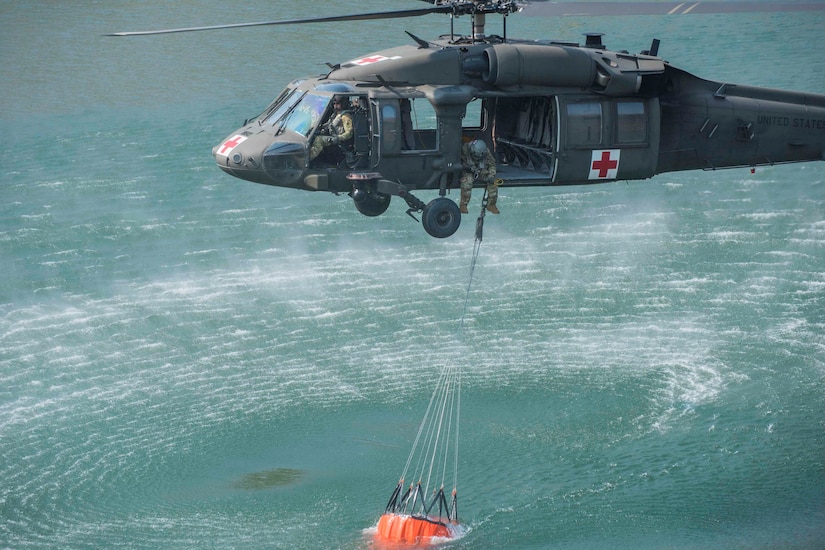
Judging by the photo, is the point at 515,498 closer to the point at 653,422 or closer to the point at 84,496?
the point at 653,422

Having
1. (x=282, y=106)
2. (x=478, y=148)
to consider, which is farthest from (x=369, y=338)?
(x=478, y=148)

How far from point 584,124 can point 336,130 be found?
5333 mm

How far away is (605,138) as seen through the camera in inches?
1048

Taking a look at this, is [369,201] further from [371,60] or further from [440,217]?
[371,60]

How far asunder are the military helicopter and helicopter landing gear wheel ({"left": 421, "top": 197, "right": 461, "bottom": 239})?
0.03 meters

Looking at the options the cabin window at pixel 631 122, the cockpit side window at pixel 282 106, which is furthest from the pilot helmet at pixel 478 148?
the cockpit side window at pixel 282 106

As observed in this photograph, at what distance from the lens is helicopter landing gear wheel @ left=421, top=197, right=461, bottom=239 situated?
2547 cm

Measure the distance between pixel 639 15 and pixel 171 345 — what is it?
3992cm

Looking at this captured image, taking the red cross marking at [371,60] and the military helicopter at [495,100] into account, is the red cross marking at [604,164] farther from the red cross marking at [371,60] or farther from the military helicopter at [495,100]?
the red cross marking at [371,60]

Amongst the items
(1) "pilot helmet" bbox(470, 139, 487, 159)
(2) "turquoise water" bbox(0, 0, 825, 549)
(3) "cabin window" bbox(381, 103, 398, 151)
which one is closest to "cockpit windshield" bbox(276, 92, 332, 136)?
(3) "cabin window" bbox(381, 103, 398, 151)

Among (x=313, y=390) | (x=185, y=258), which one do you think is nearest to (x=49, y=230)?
(x=185, y=258)

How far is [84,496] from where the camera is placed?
45.8 m

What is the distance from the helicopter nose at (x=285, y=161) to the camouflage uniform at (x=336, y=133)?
10.6 inches

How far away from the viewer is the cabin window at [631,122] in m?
26.7
